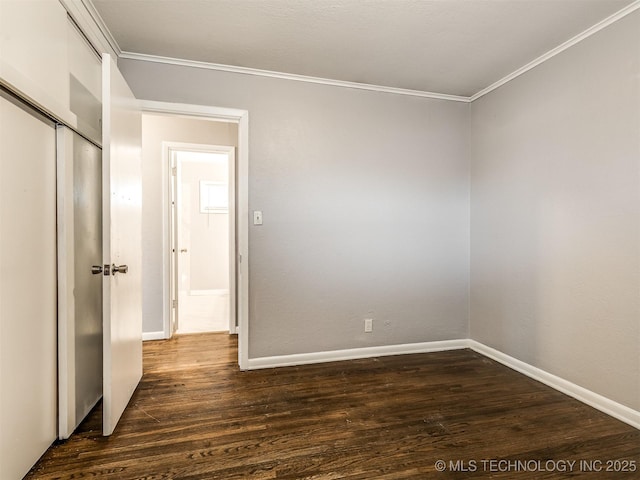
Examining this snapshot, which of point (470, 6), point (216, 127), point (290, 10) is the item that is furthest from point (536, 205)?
point (216, 127)

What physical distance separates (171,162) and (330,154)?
6.04 feet

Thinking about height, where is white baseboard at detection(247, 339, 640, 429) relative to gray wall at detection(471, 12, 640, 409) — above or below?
below

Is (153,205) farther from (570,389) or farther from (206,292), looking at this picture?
(570,389)

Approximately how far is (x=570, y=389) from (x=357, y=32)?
289cm

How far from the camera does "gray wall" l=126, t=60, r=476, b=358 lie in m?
2.90

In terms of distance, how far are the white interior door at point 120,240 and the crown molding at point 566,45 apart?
9.71 feet

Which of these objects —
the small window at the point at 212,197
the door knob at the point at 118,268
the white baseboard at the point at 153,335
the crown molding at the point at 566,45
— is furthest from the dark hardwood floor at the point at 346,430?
the small window at the point at 212,197

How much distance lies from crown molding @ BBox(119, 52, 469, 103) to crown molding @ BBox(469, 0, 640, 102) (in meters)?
0.35

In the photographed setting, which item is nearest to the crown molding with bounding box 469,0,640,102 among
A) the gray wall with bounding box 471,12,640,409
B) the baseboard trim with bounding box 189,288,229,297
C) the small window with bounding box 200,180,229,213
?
the gray wall with bounding box 471,12,640,409

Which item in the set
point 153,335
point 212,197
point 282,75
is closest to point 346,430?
point 153,335

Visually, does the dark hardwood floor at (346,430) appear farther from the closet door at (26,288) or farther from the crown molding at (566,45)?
the crown molding at (566,45)

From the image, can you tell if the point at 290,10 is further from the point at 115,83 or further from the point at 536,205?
the point at 536,205

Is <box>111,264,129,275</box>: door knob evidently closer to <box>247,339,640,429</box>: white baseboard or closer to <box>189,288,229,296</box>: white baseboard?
<box>247,339,640,429</box>: white baseboard

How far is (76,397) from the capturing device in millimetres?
1969
